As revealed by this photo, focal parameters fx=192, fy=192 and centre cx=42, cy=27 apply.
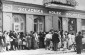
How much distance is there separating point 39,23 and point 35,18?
82cm

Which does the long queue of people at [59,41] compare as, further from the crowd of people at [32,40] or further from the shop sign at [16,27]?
the shop sign at [16,27]

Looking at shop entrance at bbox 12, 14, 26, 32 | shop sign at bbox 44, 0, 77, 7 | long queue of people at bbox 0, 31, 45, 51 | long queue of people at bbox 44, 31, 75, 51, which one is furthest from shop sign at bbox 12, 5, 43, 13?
long queue of people at bbox 44, 31, 75, 51

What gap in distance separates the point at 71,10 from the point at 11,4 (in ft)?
29.1

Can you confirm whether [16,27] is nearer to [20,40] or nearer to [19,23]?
[19,23]

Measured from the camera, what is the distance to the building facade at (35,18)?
1911cm

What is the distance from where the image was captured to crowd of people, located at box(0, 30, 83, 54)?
17328 millimetres

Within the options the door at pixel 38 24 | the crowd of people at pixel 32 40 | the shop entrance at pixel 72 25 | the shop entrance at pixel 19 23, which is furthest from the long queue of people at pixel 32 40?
the shop entrance at pixel 72 25

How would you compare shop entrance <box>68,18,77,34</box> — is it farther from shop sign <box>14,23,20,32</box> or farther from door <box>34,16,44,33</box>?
shop sign <box>14,23,20,32</box>

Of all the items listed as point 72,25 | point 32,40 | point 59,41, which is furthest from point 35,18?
point 72,25

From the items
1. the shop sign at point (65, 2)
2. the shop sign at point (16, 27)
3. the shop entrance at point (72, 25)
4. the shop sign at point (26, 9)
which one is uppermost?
the shop sign at point (65, 2)

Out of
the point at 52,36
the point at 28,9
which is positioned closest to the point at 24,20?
the point at 28,9

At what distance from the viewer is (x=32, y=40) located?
63.0 feet

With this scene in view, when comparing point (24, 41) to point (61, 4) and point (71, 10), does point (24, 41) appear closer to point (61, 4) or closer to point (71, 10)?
point (61, 4)

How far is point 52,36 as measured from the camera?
695 inches
